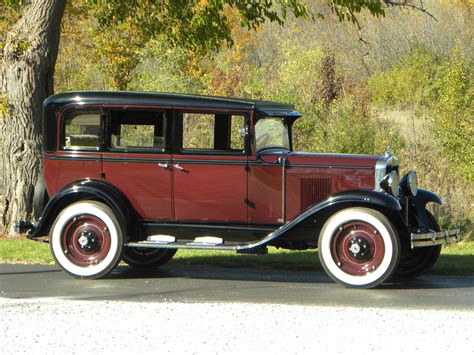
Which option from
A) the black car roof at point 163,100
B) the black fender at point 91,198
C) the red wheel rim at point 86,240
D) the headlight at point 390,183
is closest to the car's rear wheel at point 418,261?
the headlight at point 390,183

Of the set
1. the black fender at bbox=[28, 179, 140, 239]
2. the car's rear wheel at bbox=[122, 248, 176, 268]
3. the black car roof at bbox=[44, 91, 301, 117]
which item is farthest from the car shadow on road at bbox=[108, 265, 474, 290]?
the black car roof at bbox=[44, 91, 301, 117]

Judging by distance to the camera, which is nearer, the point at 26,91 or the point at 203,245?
the point at 203,245

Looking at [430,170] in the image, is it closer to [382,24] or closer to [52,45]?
[52,45]

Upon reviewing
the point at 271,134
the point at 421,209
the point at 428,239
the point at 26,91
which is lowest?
the point at 428,239

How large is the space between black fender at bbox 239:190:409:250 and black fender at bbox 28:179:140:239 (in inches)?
53.5

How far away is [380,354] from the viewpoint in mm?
6348

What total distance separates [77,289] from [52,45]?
6.12m

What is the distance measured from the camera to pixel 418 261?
34.5 feet

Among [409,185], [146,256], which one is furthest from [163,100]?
[409,185]

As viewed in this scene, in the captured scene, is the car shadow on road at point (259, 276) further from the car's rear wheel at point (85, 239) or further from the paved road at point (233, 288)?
the car's rear wheel at point (85, 239)

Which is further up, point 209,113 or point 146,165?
point 209,113

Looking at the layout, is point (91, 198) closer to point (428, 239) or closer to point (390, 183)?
point (390, 183)

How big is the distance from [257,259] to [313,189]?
207 cm

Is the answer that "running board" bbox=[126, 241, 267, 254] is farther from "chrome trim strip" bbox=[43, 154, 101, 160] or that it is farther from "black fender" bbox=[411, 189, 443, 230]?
"black fender" bbox=[411, 189, 443, 230]
